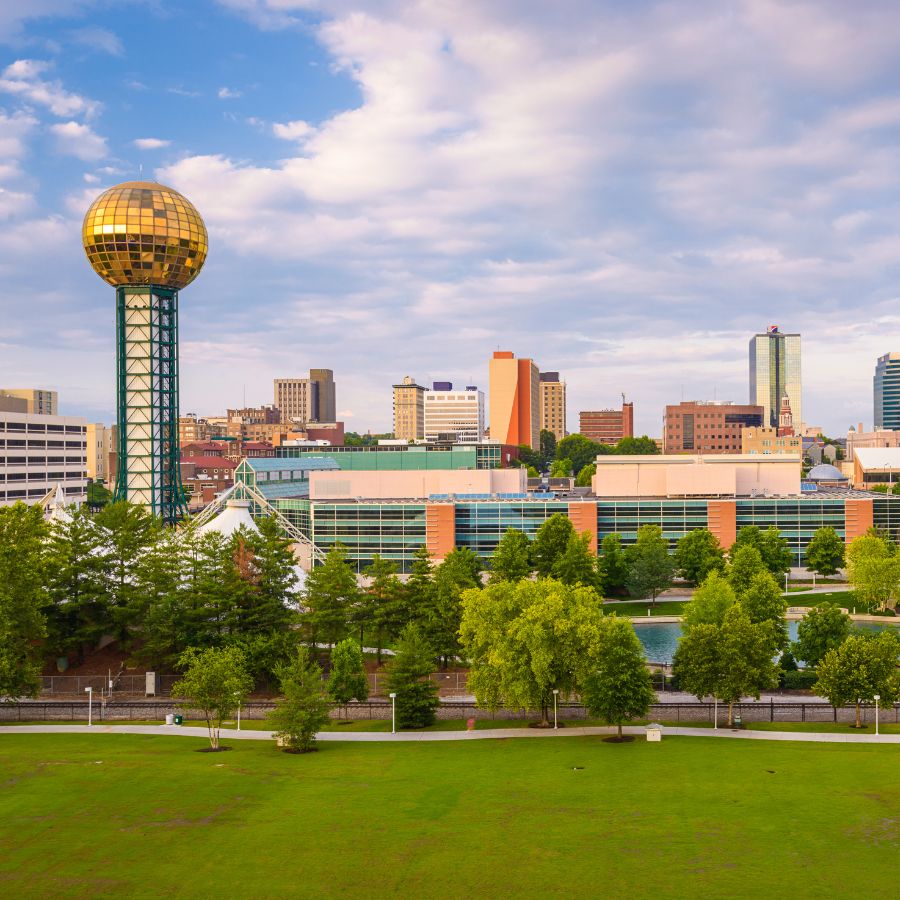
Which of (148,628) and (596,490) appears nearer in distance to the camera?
(148,628)

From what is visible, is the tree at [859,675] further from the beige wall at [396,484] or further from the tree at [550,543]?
the beige wall at [396,484]

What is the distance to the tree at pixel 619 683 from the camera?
46.3 metres

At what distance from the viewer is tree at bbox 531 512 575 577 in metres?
92.6

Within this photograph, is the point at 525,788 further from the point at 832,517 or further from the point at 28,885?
the point at 832,517

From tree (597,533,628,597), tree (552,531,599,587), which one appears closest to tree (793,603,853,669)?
tree (552,531,599,587)

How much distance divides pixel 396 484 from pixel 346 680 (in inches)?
2627

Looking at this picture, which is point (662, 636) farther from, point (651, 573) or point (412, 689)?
point (412, 689)

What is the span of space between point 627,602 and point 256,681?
4645 cm

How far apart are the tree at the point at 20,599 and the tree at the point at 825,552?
7685 centimetres

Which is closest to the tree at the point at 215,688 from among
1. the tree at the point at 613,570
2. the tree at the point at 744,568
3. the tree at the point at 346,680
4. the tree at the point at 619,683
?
the tree at the point at 346,680

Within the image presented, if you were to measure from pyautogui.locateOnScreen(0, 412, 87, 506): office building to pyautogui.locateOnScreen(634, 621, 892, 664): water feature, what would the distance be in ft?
292

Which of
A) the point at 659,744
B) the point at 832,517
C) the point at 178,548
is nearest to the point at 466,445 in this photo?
the point at 832,517

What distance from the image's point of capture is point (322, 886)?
28.1 m

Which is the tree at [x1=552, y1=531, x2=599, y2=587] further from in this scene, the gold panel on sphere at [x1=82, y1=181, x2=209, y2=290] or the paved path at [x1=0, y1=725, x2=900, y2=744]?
the gold panel on sphere at [x1=82, y1=181, x2=209, y2=290]
